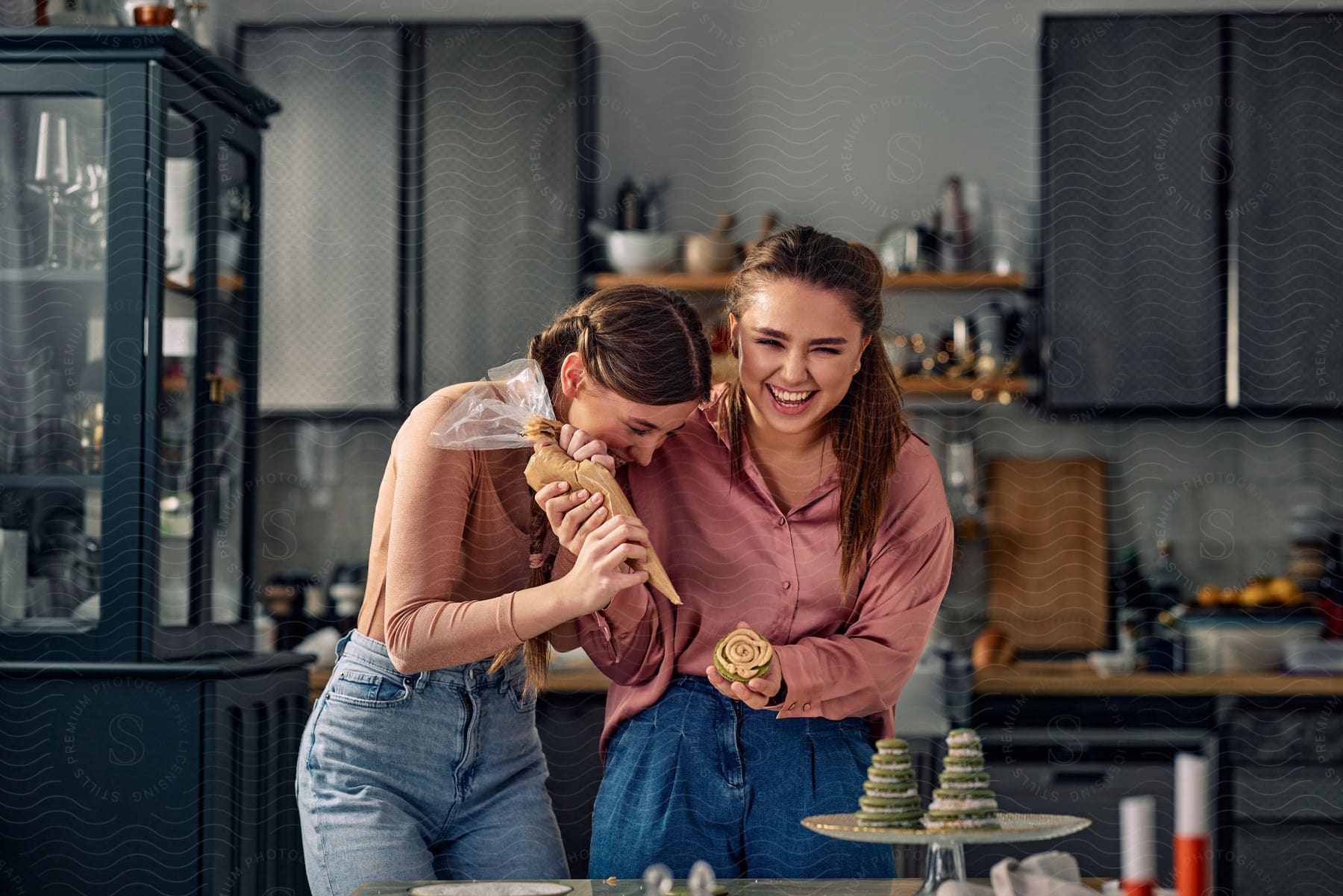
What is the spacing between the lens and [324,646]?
303cm

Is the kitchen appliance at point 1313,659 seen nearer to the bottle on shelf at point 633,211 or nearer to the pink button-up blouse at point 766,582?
the bottle on shelf at point 633,211

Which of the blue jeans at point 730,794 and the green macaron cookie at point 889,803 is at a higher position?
the green macaron cookie at point 889,803

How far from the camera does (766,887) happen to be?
1.24 m

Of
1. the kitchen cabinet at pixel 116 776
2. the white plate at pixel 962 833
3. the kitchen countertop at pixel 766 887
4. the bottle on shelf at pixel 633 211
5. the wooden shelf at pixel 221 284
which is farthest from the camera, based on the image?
the bottle on shelf at pixel 633 211

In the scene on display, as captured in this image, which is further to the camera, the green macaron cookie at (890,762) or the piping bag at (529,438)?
the piping bag at (529,438)

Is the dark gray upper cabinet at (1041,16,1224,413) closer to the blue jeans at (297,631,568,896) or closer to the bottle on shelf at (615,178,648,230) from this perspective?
the bottle on shelf at (615,178,648,230)

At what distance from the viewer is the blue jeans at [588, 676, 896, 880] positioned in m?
1.38

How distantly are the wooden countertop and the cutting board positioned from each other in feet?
1.39

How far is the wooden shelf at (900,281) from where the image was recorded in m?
3.25

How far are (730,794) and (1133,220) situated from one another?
2250 mm

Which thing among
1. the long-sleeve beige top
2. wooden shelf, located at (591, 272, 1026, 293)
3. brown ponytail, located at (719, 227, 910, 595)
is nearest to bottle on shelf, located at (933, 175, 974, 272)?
wooden shelf, located at (591, 272, 1026, 293)

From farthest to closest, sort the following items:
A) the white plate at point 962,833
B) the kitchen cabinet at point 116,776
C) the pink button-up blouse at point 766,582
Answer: the kitchen cabinet at point 116,776 → the pink button-up blouse at point 766,582 → the white plate at point 962,833

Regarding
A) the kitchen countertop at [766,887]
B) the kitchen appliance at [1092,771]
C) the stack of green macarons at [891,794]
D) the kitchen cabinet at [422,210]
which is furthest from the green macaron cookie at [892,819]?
the kitchen cabinet at [422,210]

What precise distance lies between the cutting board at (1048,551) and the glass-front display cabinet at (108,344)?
6.26ft
